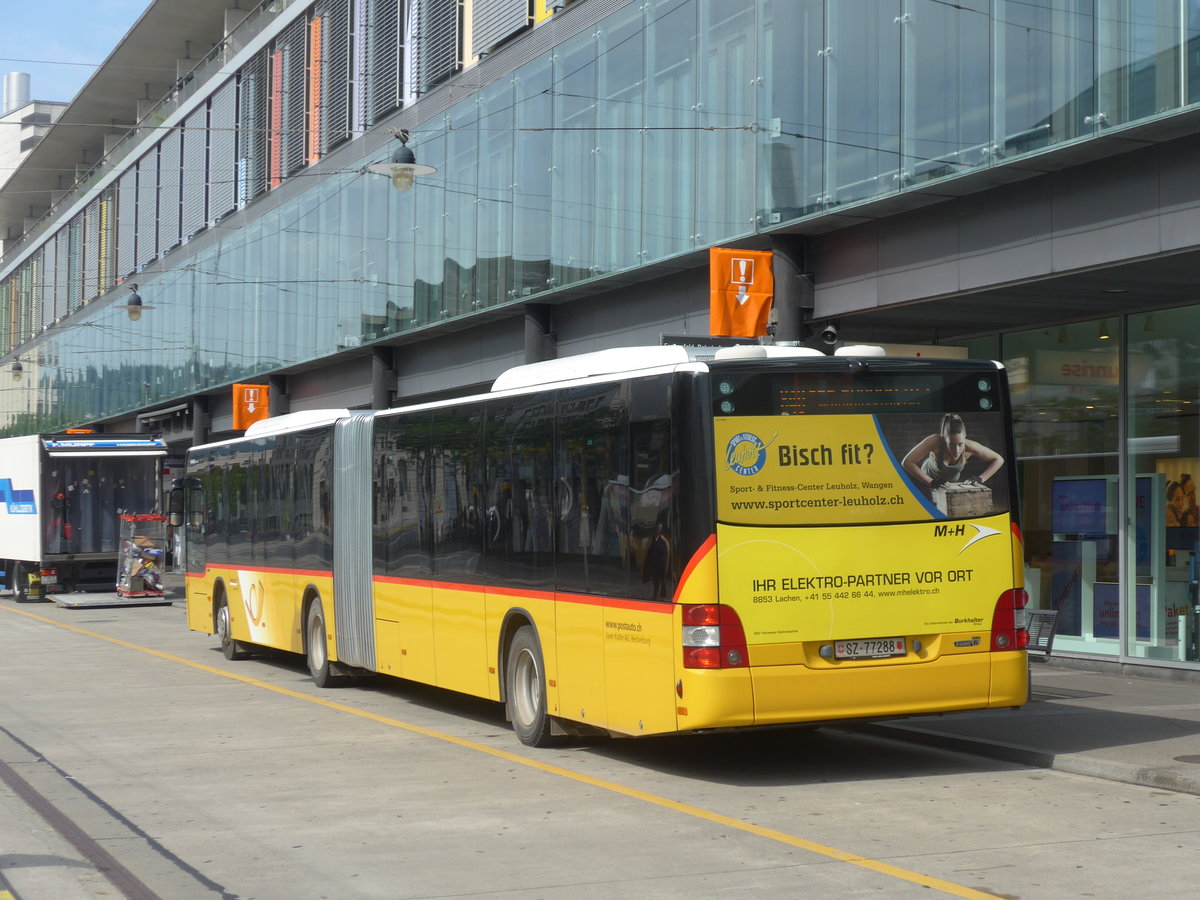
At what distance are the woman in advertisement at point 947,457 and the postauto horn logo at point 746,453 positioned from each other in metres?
1.06

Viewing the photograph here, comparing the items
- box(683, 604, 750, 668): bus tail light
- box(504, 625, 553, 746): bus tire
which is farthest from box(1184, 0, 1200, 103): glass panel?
box(504, 625, 553, 746): bus tire

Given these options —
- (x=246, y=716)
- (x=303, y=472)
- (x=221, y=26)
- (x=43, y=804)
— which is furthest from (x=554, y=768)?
(x=221, y=26)

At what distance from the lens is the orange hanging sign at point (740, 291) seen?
19.7 m

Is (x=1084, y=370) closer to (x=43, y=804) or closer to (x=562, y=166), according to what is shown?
(x=562, y=166)

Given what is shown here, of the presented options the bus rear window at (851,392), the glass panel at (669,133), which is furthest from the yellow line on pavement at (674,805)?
the glass panel at (669,133)

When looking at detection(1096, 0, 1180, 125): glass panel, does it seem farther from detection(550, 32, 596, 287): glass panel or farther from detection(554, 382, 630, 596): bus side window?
detection(550, 32, 596, 287): glass panel

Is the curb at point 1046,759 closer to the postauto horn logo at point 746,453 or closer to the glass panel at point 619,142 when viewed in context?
the postauto horn logo at point 746,453

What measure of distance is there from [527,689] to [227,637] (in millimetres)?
10426

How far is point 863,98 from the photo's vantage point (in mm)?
18375

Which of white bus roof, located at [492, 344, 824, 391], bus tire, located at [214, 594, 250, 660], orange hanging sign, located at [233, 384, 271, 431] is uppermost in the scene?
orange hanging sign, located at [233, 384, 271, 431]

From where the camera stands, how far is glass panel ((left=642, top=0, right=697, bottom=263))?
72.7ft

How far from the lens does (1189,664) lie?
17.7 meters

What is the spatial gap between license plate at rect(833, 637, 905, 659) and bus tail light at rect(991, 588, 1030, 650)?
0.76 meters

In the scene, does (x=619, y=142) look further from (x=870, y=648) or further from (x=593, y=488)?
(x=870, y=648)
